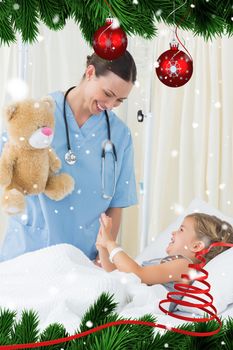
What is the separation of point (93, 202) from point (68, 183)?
30 centimetres

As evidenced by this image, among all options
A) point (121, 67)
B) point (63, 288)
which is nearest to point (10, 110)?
point (121, 67)

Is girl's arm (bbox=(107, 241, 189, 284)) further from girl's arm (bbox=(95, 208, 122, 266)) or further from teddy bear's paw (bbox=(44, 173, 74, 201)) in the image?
teddy bear's paw (bbox=(44, 173, 74, 201))

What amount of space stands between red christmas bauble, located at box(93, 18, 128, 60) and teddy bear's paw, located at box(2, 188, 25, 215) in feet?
2.00

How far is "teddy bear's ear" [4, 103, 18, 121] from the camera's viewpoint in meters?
1.22

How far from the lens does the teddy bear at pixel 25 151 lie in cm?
120

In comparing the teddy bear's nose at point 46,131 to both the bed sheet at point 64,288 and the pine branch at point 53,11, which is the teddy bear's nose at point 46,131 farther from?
the pine branch at point 53,11

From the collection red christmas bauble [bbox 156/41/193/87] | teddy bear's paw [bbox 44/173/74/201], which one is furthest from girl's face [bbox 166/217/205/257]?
red christmas bauble [bbox 156/41/193/87]

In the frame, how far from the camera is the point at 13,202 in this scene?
3.90 ft

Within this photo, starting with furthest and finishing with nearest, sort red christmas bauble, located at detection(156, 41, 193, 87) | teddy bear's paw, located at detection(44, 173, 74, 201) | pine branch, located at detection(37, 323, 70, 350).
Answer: teddy bear's paw, located at detection(44, 173, 74, 201) < red christmas bauble, located at detection(156, 41, 193, 87) < pine branch, located at detection(37, 323, 70, 350)

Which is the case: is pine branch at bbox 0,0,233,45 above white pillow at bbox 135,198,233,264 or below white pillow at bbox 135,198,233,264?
above

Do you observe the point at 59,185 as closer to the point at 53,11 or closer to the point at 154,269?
the point at 154,269

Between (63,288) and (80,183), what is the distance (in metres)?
0.58

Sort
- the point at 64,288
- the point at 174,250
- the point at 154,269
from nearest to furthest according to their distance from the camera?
the point at 64,288, the point at 154,269, the point at 174,250

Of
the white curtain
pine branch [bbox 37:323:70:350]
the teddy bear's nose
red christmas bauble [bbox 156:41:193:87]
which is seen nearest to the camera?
pine branch [bbox 37:323:70:350]
